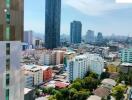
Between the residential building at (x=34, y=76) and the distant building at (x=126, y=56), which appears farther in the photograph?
the distant building at (x=126, y=56)

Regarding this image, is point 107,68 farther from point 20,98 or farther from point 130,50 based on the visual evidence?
point 20,98

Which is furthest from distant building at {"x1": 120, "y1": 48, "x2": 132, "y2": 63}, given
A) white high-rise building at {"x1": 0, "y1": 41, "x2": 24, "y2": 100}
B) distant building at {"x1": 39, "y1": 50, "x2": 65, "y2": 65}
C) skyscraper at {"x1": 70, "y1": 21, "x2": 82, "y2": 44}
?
white high-rise building at {"x1": 0, "y1": 41, "x2": 24, "y2": 100}

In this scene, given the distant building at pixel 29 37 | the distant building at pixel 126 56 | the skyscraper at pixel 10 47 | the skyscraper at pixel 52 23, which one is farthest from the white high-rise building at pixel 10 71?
the distant building at pixel 29 37

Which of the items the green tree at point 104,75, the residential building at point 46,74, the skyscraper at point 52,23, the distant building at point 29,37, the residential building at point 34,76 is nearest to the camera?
the residential building at point 34,76

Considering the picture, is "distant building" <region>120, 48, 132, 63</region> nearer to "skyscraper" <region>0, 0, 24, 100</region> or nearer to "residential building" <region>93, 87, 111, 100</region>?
"residential building" <region>93, 87, 111, 100</region>

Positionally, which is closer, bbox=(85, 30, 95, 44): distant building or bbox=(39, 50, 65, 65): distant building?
bbox=(39, 50, 65, 65): distant building

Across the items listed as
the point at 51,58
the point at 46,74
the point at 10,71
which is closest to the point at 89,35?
the point at 51,58

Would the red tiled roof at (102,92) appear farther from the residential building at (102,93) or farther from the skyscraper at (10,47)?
the skyscraper at (10,47)
